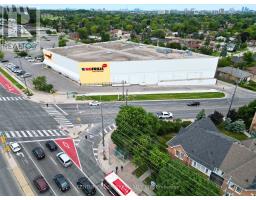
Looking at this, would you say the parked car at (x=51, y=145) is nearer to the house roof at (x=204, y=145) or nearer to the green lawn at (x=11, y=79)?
the house roof at (x=204, y=145)

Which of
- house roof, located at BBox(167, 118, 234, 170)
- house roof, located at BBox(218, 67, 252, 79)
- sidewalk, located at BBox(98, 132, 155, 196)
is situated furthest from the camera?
house roof, located at BBox(218, 67, 252, 79)

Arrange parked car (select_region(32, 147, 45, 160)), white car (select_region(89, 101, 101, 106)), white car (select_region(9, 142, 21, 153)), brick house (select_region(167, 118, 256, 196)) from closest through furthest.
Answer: brick house (select_region(167, 118, 256, 196))
parked car (select_region(32, 147, 45, 160))
white car (select_region(9, 142, 21, 153))
white car (select_region(89, 101, 101, 106))

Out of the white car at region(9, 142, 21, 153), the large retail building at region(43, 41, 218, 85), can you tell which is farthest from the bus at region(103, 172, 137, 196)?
the large retail building at region(43, 41, 218, 85)

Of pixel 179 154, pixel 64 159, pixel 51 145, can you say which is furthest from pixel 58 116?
pixel 179 154

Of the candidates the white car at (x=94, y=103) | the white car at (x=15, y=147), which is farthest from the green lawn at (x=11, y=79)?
the white car at (x=15, y=147)

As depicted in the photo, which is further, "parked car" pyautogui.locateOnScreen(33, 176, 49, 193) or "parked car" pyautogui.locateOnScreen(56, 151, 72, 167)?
"parked car" pyautogui.locateOnScreen(56, 151, 72, 167)

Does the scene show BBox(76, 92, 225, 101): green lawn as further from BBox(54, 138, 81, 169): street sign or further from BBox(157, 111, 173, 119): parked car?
BBox(54, 138, 81, 169): street sign
